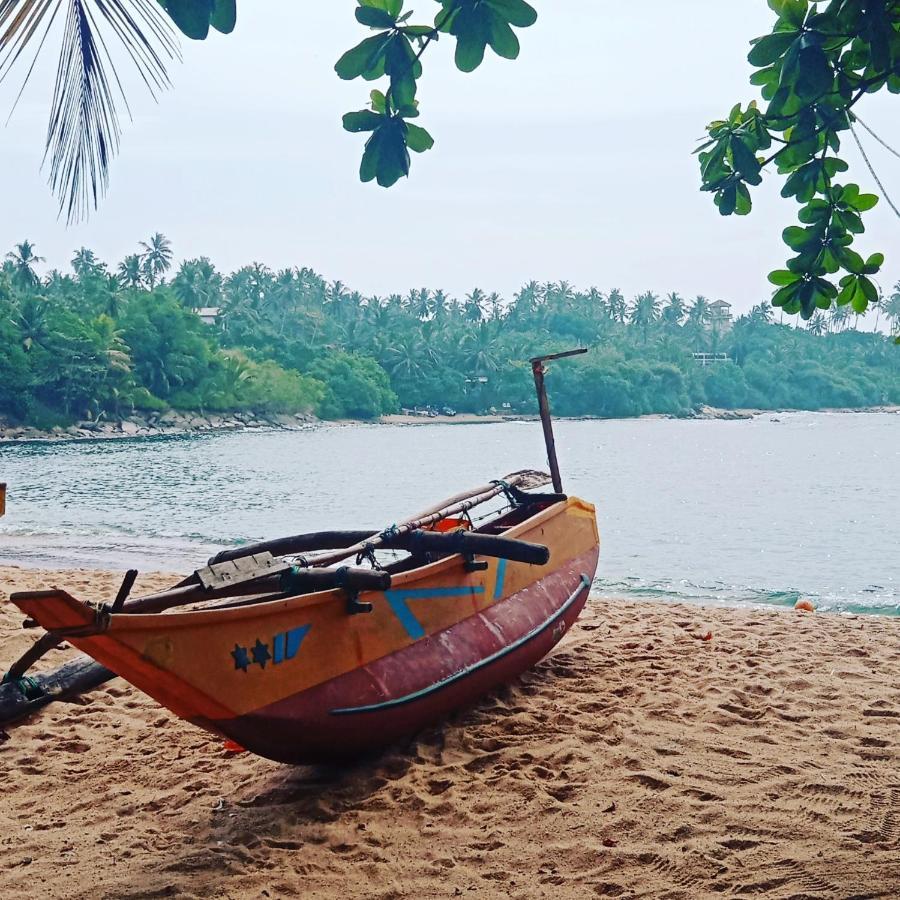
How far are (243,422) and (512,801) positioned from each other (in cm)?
7084

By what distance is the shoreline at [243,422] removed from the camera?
187 ft

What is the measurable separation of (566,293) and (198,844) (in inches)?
4499

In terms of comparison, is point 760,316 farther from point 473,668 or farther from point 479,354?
point 473,668

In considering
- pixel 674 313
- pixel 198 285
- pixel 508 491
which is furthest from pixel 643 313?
pixel 508 491

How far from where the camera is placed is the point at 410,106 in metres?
2.01

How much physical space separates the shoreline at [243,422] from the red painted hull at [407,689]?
176ft

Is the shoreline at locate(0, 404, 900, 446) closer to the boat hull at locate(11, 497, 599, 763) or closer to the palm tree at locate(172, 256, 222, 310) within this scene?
the palm tree at locate(172, 256, 222, 310)

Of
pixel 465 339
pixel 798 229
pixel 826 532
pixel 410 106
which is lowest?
pixel 826 532

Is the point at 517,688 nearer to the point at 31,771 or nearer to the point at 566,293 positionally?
the point at 31,771

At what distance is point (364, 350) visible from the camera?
298 feet

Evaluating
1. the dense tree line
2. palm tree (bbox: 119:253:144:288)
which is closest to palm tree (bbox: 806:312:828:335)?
the dense tree line

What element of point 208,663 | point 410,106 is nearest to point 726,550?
point 208,663

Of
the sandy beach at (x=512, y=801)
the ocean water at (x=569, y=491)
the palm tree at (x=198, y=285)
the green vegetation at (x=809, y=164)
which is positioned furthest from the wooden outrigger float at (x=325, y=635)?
the palm tree at (x=198, y=285)

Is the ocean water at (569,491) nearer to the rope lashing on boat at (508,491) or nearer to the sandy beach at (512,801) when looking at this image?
the rope lashing on boat at (508,491)
